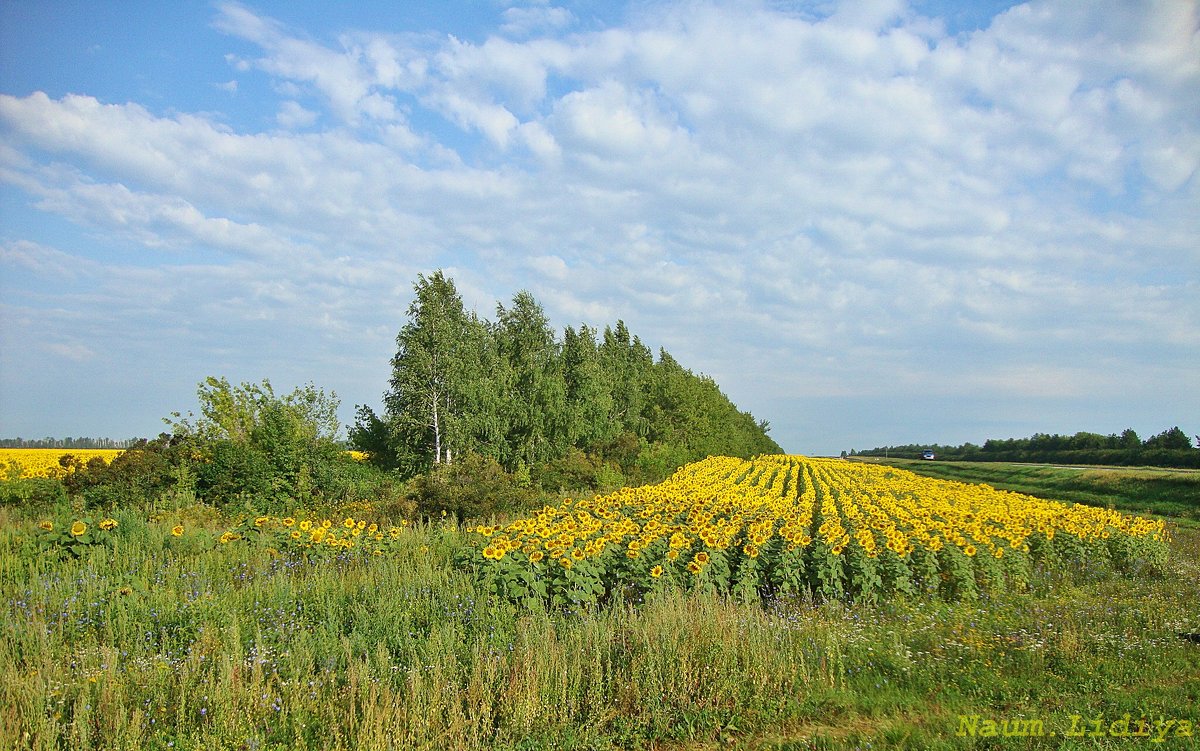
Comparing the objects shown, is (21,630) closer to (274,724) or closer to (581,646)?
(274,724)

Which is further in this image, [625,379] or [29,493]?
[625,379]

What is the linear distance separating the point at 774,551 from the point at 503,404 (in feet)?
60.4

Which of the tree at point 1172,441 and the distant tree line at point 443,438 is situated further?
the tree at point 1172,441

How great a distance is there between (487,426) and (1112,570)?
18.7 m

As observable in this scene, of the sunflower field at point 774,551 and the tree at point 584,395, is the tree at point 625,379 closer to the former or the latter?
the tree at point 584,395

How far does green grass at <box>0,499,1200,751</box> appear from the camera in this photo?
12.9ft

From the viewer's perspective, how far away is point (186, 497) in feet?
45.1

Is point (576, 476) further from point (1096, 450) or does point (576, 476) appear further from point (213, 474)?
point (1096, 450)

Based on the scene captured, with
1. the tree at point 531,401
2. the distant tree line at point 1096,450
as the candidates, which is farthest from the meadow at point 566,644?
the distant tree line at point 1096,450

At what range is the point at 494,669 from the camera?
14.6ft

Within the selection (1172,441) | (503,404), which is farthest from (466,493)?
(1172,441)

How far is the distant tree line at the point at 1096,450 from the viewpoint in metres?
49.2

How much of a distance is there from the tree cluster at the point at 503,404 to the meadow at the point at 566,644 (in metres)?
11.7

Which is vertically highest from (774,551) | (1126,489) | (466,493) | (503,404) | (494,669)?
(503,404)
